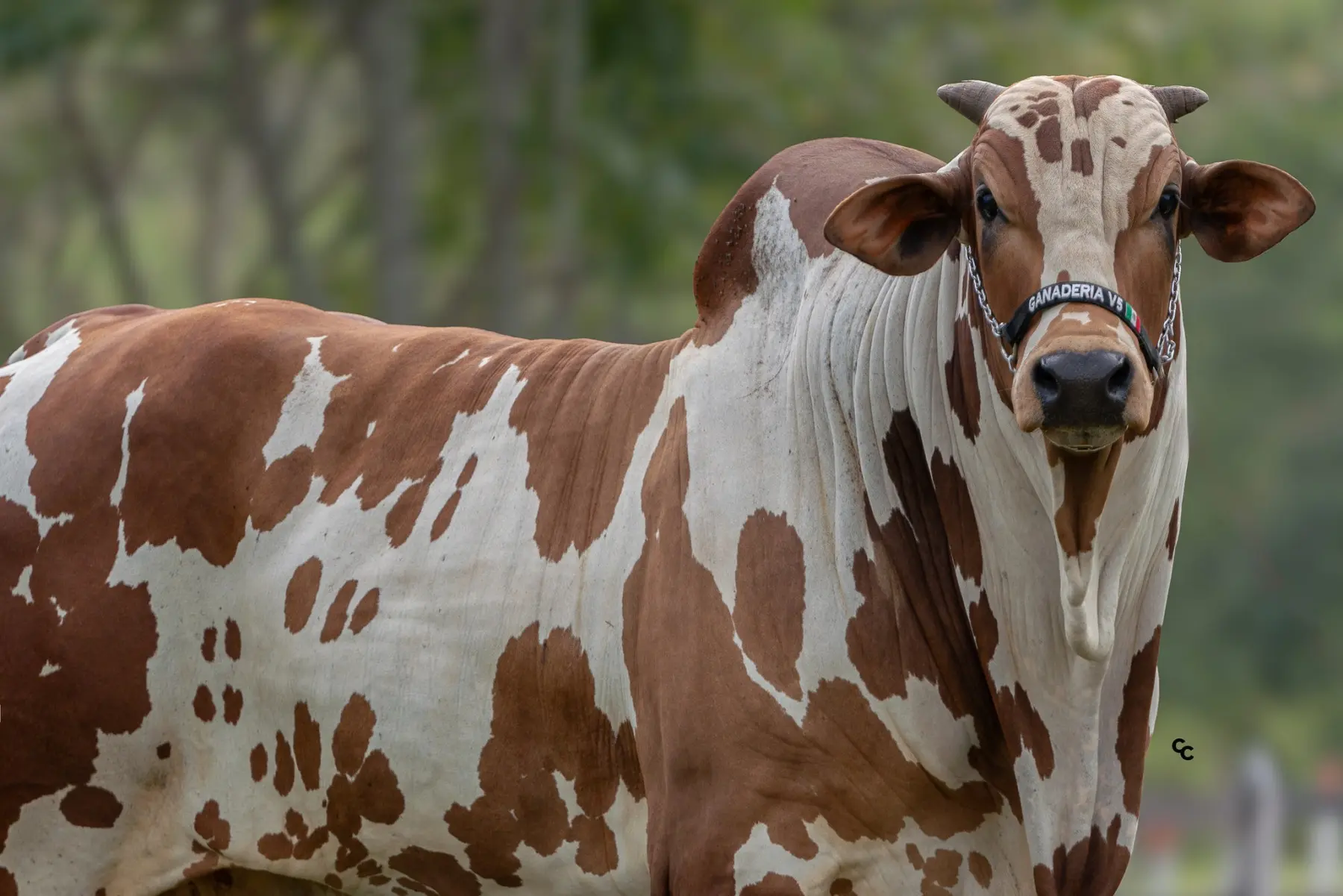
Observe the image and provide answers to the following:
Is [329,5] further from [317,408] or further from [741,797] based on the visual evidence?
[741,797]

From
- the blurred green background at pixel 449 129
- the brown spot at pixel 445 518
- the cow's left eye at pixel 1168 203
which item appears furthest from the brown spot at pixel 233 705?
the blurred green background at pixel 449 129

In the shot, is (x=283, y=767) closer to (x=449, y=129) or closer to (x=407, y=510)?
(x=407, y=510)

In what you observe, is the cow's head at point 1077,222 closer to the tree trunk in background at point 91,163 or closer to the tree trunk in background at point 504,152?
the tree trunk in background at point 504,152

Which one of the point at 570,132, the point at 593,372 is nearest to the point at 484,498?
the point at 593,372

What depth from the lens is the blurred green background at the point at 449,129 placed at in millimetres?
18234

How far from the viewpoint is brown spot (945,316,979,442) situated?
4.04m

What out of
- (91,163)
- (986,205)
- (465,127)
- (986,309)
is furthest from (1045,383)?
(465,127)

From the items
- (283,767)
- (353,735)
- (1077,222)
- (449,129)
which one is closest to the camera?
(1077,222)

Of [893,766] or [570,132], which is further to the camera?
[570,132]

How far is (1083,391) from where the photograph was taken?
140 inches

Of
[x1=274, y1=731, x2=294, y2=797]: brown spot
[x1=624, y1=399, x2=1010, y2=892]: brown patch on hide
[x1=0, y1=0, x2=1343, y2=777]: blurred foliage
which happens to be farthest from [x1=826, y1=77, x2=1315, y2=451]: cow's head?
[x1=0, y1=0, x2=1343, y2=777]: blurred foliage

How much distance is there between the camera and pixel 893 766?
157 inches

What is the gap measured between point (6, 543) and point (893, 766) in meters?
2.31

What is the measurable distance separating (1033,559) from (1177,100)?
99 cm
